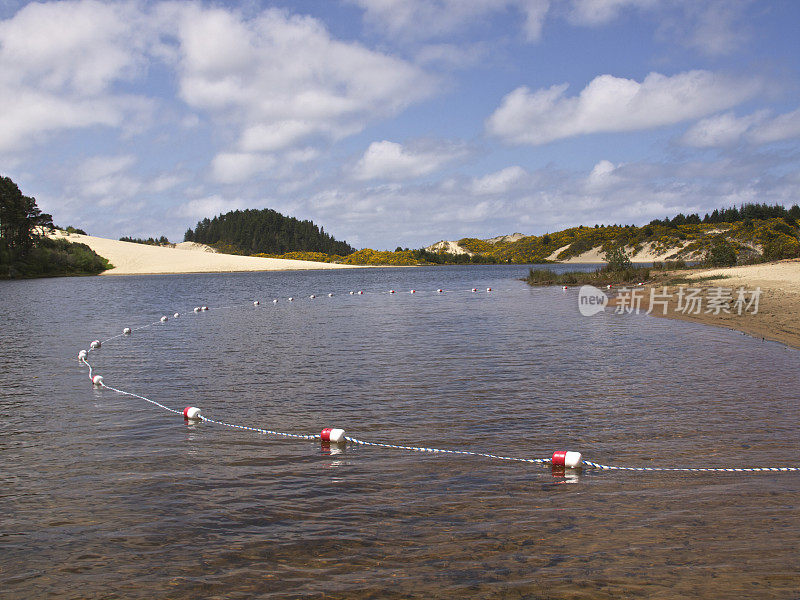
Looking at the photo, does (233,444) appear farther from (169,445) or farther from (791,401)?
(791,401)

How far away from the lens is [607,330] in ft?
84.0

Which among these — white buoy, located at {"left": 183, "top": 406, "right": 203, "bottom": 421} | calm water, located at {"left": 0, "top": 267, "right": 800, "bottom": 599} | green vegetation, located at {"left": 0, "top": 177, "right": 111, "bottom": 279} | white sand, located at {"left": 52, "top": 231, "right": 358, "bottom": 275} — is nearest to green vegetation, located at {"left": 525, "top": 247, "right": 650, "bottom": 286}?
calm water, located at {"left": 0, "top": 267, "right": 800, "bottom": 599}

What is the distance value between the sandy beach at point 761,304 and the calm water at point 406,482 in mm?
4429

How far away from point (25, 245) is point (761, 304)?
9823cm

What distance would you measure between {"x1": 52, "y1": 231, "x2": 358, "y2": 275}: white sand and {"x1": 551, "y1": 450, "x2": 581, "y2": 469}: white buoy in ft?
408

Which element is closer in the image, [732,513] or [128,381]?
[732,513]

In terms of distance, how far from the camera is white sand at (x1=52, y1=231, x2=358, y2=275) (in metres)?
131

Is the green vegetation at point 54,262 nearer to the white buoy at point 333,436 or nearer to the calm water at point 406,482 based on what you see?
the calm water at point 406,482

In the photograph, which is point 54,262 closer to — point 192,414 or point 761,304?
point 192,414

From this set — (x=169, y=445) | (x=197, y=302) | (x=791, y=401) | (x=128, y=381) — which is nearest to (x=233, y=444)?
(x=169, y=445)

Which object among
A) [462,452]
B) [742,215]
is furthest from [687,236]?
[462,452]

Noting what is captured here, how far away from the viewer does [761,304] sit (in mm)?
28016

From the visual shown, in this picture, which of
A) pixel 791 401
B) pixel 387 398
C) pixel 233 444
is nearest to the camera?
pixel 233 444

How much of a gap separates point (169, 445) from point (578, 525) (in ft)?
23.4
